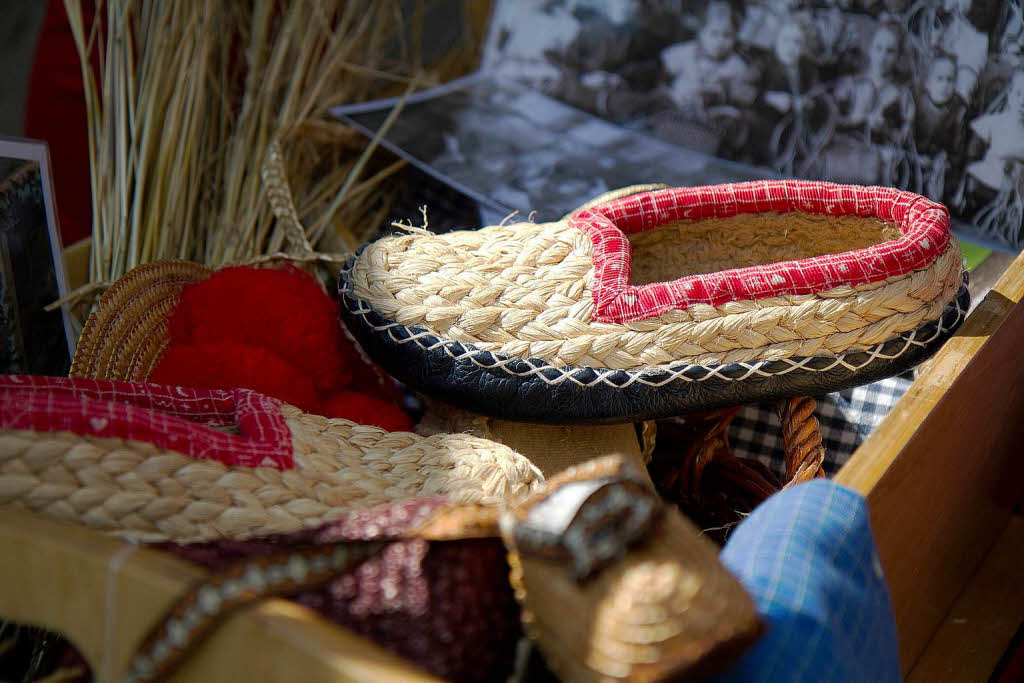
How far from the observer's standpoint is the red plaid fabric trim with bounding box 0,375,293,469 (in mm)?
423

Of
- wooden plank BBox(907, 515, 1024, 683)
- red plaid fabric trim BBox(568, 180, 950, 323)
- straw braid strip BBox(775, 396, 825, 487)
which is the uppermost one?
red plaid fabric trim BBox(568, 180, 950, 323)

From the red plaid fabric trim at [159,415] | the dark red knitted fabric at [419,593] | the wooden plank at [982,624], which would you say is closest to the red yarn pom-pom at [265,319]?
the red plaid fabric trim at [159,415]

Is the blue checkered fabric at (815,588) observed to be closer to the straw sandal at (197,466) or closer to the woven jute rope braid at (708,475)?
the straw sandal at (197,466)

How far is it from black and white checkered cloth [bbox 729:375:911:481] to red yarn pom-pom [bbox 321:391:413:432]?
361 mm

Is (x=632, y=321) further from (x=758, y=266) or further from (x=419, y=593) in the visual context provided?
(x=419, y=593)

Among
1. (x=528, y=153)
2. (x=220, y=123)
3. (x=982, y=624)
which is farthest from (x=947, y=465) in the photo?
(x=220, y=123)

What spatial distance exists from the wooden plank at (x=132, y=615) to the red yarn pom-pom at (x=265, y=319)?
304 mm

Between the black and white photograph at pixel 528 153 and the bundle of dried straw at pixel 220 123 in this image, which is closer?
the bundle of dried straw at pixel 220 123

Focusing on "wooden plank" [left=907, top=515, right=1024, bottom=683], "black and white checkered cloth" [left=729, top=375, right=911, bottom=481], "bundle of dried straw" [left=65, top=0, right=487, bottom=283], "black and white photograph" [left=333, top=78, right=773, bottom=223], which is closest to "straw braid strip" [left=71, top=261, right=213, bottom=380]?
"bundle of dried straw" [left=65, top=0, right=487, bottom=283]

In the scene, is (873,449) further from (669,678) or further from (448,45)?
(448,45)

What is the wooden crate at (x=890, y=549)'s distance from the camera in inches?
13.5

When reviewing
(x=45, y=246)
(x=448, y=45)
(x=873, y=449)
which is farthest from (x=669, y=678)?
(x=448, y=45)

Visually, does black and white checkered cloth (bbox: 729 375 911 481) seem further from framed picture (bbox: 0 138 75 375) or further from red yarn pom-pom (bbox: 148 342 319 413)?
framed picture (bbox: 0 138 75 375)

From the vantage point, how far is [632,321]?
0.60 m
